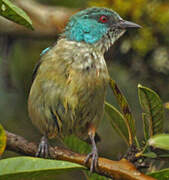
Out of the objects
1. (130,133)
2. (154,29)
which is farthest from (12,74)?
(130,133)

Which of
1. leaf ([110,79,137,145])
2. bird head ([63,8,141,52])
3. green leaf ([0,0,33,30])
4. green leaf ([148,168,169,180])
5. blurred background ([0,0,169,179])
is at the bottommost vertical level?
blurred background ([0,0,169,179])

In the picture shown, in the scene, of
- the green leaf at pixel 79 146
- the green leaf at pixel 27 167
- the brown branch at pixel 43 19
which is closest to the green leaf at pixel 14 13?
the green leaf at pixel 27 167

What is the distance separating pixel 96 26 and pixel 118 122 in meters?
1.31

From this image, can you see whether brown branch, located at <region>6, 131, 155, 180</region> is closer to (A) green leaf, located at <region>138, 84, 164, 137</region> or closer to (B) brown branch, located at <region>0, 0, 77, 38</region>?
(A) green leaf, located at <region>138, 84, 164, 137</region>

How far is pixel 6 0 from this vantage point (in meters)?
1.70

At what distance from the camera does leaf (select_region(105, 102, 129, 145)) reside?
2.41m

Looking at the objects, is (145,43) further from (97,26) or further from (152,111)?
(152,111)

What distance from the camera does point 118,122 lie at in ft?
8.07

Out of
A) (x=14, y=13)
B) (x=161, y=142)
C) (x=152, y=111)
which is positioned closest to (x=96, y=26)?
(x=152, y=111)

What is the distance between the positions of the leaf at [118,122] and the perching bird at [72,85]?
1.63ft

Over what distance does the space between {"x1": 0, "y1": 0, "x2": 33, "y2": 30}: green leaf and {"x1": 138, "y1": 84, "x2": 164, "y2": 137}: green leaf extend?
2.15 ft

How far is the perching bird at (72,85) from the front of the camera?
3.02 metres

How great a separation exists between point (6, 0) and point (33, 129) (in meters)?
3.26

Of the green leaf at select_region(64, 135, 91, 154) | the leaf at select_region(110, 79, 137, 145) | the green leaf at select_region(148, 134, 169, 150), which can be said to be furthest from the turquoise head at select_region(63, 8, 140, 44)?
the green leaf at select_region(148, 134, 169, 150)
